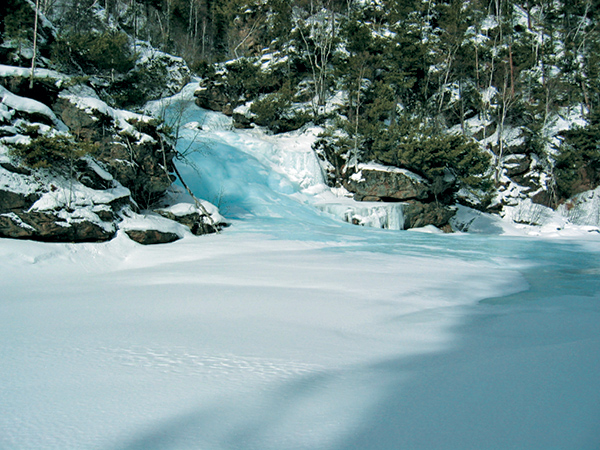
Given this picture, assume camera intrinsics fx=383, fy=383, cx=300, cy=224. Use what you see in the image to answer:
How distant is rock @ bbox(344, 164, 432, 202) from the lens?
1523cm

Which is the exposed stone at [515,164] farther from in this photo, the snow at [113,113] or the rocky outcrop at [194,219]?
the snow at [113,113]

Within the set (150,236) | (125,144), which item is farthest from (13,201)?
(125,144)

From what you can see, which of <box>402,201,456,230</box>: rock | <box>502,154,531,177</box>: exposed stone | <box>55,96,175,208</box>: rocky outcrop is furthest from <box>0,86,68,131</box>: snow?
<box>502,154,531,177</box>: exposed stone

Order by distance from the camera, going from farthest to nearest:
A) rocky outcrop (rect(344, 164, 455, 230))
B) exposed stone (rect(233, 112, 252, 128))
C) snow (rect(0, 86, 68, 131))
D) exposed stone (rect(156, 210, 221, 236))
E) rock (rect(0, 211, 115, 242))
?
exposed stone (rect(233, 112, 252, 128)) → rocky outcrop (rect(344, 164, 455, 230)) → exposed stone (rect(156, 210, 221, 236)) → snow (rect(0, 86, 68, 131)) → rock (rect(0, 211, 115, 242))

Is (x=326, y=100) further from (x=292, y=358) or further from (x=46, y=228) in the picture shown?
(x=292, y=358)

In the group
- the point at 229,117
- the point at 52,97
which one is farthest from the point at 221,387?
the point at 229,117

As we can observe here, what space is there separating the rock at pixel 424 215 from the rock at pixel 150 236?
9.46m

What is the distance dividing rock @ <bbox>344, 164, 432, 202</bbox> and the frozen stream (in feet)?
32.6

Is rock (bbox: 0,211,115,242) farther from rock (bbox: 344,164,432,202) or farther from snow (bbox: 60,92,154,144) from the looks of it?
rock (bbox: 344,164,432,202)

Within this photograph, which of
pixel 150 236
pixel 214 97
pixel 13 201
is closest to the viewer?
pixel 13 201

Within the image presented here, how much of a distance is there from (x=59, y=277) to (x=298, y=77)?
20.7m

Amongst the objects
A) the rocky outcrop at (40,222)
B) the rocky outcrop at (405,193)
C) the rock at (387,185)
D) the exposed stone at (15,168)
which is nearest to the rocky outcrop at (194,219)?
the rocky outcrop at (40,222)

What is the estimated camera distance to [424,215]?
14.8 meters

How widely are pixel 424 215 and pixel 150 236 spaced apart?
1068 cm
